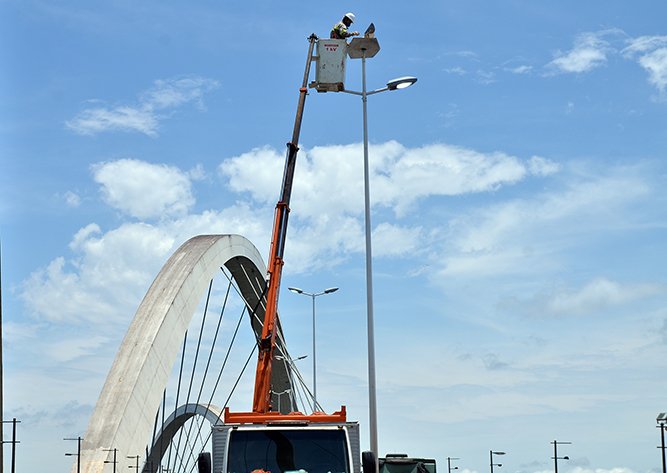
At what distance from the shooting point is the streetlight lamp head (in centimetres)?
2853

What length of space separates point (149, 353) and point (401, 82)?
1806cm

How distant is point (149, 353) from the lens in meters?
42.5

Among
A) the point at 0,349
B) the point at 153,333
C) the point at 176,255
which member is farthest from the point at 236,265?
the point at 0,349

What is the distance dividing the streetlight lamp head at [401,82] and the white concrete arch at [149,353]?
9945 mm

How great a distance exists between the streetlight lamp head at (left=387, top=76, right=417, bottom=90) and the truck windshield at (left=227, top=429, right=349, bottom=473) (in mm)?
13123

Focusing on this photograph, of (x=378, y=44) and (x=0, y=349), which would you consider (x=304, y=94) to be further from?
(x=0, y=349)

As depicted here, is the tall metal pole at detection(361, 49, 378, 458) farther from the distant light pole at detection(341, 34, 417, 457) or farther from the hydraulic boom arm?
the hydraulic boom arm

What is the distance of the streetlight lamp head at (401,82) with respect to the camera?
93.6ft

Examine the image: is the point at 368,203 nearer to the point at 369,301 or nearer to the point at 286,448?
the point at 369,301

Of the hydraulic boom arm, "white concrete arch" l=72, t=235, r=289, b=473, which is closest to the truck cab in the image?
the hydraulic boom arm

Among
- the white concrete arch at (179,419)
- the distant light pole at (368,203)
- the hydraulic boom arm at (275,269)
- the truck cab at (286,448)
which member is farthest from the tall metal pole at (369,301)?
the white concrete arch at (179,419)

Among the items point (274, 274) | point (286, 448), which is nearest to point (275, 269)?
point (274, 274)

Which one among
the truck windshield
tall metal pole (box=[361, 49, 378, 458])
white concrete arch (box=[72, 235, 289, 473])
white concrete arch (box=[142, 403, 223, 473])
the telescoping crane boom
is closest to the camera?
the truck windshield

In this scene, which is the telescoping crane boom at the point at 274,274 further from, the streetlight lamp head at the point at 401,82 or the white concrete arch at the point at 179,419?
the white concrete arch at the point at 179,419
